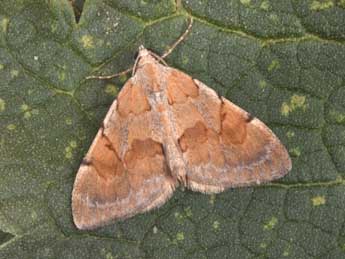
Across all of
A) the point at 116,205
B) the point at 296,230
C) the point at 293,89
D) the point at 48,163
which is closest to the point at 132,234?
the point at 116,205

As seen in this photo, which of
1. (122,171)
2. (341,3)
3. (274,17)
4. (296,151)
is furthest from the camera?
(122,171)

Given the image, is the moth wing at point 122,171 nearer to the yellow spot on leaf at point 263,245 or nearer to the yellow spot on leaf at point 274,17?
the yellow spot on leaf at point 263,245

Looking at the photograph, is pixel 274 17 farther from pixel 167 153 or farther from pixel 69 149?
pixel 69 149

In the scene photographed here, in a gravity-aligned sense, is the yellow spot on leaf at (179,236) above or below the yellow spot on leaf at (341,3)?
below

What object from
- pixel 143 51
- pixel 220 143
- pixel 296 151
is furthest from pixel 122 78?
pixel 296 151

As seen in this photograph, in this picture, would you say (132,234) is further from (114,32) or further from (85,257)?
(114,32)

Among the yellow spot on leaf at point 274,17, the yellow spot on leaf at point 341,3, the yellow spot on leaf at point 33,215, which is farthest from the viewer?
the yellow spot on leaf at point 33,215

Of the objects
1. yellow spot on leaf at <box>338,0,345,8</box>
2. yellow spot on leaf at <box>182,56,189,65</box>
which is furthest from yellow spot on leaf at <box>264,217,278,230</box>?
yellow spot on leaf at <box>338,0,345,8</box>

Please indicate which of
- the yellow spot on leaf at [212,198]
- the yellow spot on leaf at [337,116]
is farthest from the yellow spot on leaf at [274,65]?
the yellow spot on leaf at [212,198]
